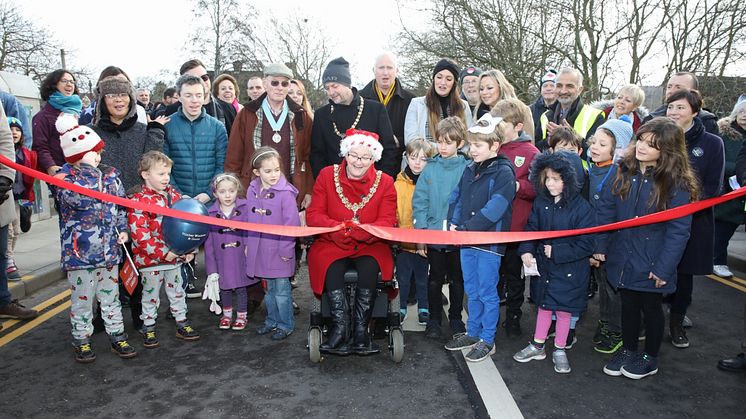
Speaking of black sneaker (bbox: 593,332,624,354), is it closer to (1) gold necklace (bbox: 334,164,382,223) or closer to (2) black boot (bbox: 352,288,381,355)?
(2) black boot (bbox: 352,288,381,355)

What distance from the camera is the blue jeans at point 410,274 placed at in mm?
5383

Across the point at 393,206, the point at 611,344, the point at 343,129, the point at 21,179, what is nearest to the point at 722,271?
the point at 611,344

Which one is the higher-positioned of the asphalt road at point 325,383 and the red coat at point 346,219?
the red coat at point 346,219

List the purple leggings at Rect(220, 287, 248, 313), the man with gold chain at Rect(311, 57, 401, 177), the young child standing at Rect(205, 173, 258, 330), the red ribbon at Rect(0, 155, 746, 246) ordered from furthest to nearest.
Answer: the man with gold chain at Rect(311, 57, 401, 177), the purple leggings at Rect(220, 287, 248, 313), the young child standing at Rect(205, 173, 258, 330), the red ribbon at Rect(0, 155, 746, 246)

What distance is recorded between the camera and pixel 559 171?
4.23 meters

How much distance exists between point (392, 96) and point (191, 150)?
2.38 meters

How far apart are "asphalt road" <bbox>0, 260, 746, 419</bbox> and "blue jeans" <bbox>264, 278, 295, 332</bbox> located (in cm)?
16

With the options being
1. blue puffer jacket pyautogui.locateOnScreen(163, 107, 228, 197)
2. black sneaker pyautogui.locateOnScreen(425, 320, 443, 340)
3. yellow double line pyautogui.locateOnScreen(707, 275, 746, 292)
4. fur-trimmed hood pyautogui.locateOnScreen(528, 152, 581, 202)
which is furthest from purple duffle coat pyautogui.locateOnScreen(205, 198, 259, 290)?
yellow double line pyautogui.locateOnScreen(707, 275, 746, 292)

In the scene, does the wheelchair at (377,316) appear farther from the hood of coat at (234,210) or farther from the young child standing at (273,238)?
the hood of coat at (234,210)

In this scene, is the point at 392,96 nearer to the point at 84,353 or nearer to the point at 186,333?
the point at 186,333

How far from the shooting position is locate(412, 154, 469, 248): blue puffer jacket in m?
4.90

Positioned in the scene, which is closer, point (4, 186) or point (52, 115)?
point (4, 186)

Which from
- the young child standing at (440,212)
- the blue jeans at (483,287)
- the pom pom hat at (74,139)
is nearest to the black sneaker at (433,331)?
the young child standing at (440,212)

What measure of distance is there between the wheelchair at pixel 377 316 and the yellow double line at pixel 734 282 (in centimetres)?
463
